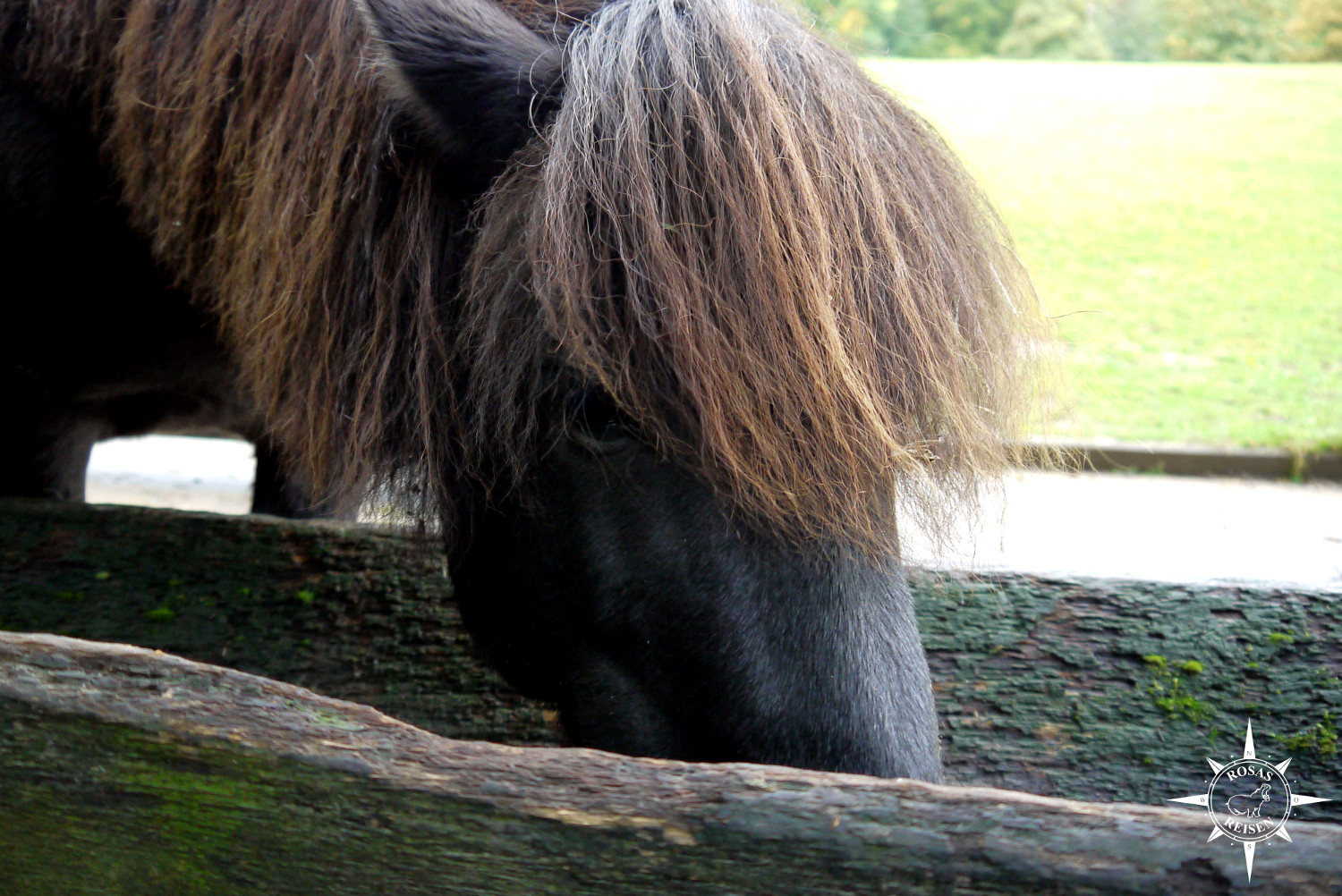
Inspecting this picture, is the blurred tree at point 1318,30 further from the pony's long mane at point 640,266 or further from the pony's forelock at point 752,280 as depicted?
the pony's forelock at point 752,280

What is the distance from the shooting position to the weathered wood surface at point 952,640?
1.36 metres

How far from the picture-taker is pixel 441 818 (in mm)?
737

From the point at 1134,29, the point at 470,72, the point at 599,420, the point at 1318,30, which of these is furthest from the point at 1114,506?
the point at 1134,29

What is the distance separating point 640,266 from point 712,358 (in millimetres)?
137

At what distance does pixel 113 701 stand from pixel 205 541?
35.9 inches

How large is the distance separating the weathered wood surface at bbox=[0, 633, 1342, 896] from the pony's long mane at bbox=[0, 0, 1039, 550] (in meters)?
0.39

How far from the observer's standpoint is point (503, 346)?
1160mm

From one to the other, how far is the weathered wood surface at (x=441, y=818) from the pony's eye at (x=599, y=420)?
0.41 metres

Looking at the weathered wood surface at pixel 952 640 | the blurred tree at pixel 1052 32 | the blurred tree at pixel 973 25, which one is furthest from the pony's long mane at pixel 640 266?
the blurred tree at pixel 1052 32

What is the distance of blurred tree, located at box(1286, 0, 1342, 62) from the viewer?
25.5ft

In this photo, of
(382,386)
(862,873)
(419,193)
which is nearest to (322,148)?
(419,193)

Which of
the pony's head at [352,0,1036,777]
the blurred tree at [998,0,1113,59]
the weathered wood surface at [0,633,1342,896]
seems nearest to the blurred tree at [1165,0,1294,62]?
the blurred tree at [998,0,1113,59]

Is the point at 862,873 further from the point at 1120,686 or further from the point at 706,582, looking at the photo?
the point at 1120,686

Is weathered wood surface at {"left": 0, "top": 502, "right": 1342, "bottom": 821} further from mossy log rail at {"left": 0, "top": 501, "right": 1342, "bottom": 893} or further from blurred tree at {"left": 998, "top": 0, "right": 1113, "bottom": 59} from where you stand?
blurred tree at {"left": 998, "top": 0, "right": 1113, "bottom": 59}
